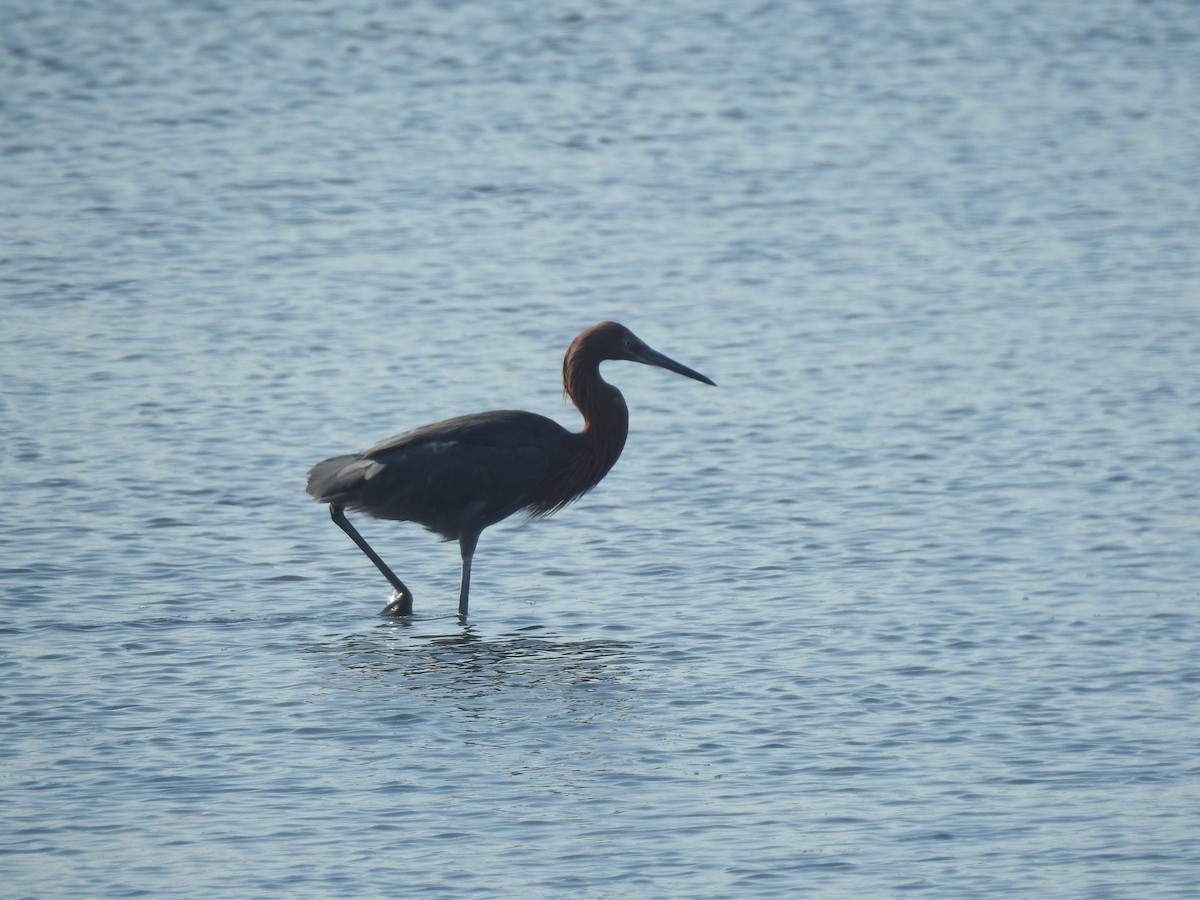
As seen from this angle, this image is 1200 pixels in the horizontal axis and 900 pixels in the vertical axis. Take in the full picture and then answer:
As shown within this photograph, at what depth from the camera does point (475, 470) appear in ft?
36.6

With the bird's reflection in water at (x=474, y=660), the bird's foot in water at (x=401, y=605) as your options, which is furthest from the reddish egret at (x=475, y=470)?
the bird's reflection in water at (x=474, y=660)

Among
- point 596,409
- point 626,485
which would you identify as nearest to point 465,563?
point 596,409

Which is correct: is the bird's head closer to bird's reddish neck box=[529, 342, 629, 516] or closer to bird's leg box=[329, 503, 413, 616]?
bird's reddish neck box=[529, 342, 629, 516]

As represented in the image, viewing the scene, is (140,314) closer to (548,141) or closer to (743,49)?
(548,141)

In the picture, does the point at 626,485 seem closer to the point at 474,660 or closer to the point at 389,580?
the point at 389,580

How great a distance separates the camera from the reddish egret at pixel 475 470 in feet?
36.4

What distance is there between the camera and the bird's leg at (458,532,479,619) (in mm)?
10836

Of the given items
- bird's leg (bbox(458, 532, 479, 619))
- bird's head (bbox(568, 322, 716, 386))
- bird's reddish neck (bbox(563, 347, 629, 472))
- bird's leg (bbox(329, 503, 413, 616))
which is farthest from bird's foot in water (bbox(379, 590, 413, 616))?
bird's head (bbox(568, 322, 716, 386))

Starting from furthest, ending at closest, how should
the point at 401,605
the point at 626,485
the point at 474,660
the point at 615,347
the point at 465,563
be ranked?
the point at 626,485 < the point at 615,347 < the point at 465,563 < the point at 401,605 < the point at 474,660

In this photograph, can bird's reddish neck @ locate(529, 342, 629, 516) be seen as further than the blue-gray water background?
Yes

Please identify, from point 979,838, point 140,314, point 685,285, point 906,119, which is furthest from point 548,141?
point 979,838

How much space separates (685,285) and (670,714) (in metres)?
9.16

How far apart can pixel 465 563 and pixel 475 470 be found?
482 millimetres

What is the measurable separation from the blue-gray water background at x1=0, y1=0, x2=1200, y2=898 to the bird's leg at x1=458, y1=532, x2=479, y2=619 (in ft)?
0.35
